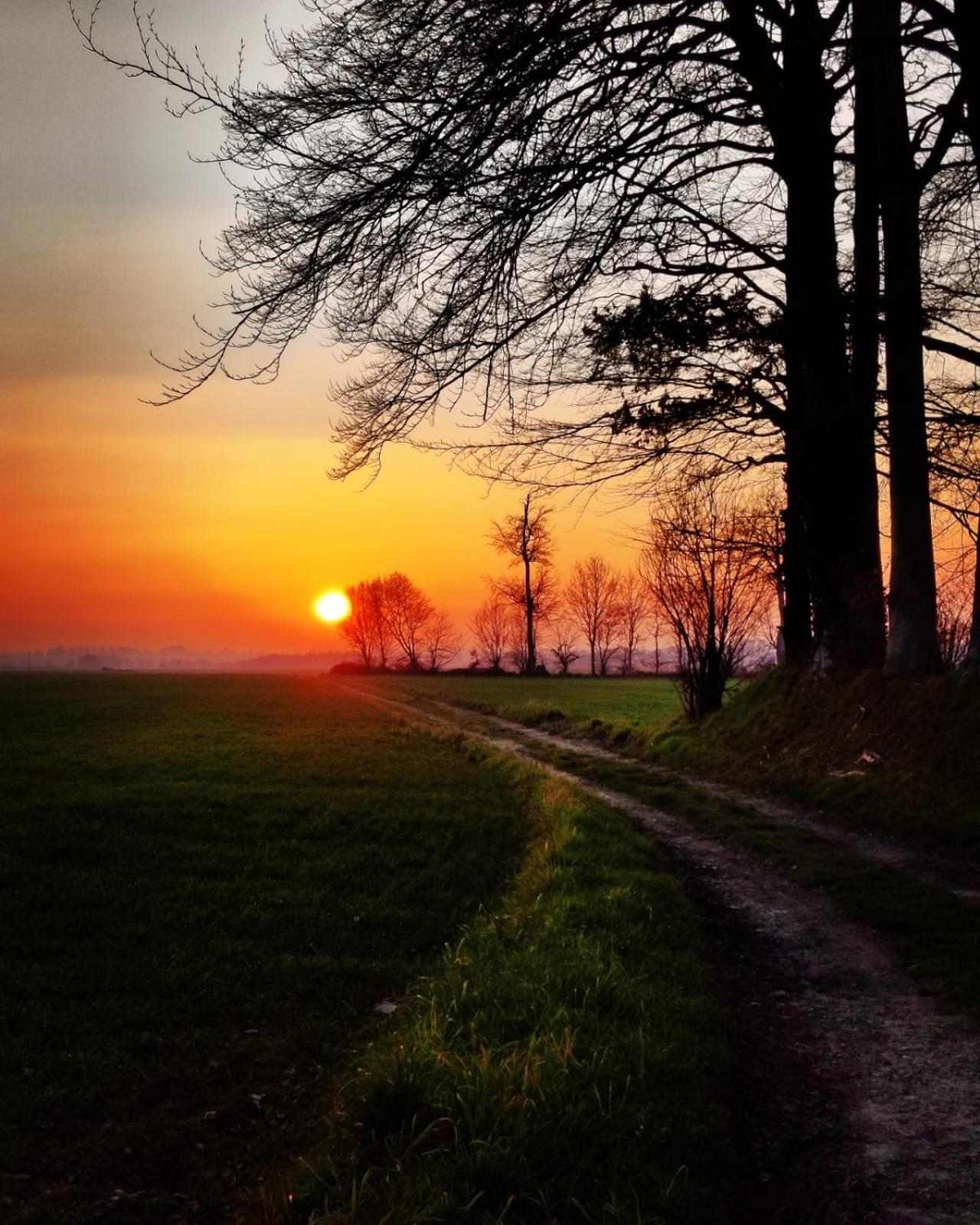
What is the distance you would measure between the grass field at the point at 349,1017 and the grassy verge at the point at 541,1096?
2 cm

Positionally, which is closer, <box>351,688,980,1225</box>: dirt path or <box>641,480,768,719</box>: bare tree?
<box>351,688,980,1225</box>: dirt path

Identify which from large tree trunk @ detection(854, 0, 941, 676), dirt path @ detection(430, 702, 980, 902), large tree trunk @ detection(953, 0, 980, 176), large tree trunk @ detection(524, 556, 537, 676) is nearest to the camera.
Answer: dirt path @ detection(430, 702, 980, 902)

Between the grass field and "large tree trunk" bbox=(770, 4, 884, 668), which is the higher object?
"large tree trunk" bbox=(770, 4, 884, 668)

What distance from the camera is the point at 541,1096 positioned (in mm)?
3900

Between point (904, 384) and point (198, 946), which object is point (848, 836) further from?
point (198, 946)

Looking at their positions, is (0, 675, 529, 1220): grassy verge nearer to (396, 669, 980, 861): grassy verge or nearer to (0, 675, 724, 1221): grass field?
(0, 675, 724, 1221): grass field

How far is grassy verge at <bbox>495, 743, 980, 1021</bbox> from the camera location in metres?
5.99

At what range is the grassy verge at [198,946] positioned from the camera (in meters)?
4.32

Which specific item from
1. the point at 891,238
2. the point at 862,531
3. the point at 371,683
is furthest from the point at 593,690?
the point at 891,238

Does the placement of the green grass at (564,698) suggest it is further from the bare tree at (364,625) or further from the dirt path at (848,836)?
the bare tree at (364,625)

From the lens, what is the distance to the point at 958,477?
15117 mm

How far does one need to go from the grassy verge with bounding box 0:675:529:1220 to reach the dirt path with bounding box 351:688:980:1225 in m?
2.30

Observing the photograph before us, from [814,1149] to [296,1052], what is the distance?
2.96 meters

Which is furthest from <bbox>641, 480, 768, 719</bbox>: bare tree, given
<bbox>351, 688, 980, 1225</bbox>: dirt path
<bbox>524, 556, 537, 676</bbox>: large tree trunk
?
<bbox>524, 556, 537, 676</bbox>: large tree trunk
